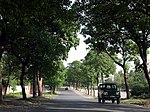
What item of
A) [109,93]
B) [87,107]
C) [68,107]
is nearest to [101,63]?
[109,93]

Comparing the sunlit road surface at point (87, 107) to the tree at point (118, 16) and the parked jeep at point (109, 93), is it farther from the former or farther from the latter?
the tree at point (118, 16)

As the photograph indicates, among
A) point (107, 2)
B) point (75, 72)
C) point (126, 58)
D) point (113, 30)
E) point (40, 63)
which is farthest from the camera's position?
point (75, 72)

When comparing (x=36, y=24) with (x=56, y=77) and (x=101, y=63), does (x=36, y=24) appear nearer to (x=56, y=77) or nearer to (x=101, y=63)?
(x=101, y=63)

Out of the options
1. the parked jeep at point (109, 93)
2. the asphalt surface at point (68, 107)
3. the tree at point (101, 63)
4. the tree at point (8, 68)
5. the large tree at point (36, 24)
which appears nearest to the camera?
the large tree at point (36, 24)

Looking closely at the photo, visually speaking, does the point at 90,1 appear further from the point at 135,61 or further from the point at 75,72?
the point at 75,72

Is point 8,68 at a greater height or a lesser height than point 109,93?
greater

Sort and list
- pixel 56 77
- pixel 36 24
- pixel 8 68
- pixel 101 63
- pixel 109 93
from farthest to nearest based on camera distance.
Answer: pixel 56 77 → pixel 101 63 → pixel 8 68 → pixel 109 93 → pixel 36 24

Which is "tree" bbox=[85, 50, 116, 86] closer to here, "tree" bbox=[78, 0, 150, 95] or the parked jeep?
the parked jeep

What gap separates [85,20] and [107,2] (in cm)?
918

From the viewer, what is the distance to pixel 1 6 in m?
14.1

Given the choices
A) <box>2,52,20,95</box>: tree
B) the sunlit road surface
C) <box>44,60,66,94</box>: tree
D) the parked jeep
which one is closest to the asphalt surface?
the sunlit road surface

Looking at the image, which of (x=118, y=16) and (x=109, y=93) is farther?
(x=109, y=93)

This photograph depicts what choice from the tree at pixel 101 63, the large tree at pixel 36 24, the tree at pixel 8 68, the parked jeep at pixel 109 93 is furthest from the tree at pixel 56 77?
the large tree at pixel 36 24

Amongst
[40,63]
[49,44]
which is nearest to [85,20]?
[49,44]
